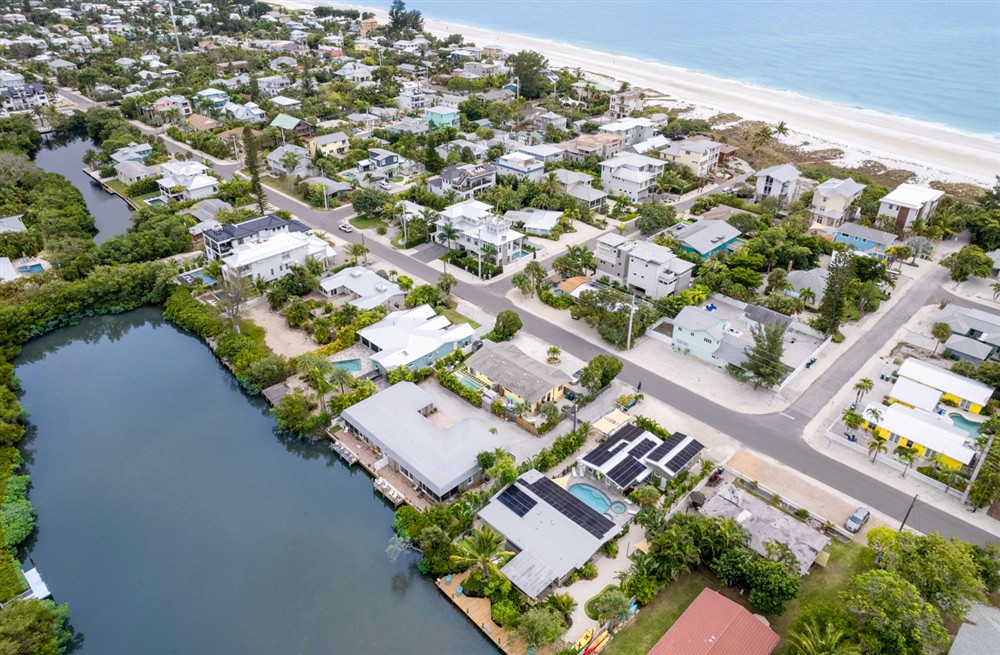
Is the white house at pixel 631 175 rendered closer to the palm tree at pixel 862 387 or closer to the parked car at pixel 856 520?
the palm tree at pixel 862 387

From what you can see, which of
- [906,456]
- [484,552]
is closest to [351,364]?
[484,552]

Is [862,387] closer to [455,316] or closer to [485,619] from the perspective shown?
[485,619]

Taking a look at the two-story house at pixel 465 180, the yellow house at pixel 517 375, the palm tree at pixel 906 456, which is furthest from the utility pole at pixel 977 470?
the two-story house at pixel 465 180

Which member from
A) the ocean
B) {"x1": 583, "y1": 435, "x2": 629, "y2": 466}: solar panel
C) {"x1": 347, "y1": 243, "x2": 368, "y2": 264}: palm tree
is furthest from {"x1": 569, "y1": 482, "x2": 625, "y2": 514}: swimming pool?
the ocean

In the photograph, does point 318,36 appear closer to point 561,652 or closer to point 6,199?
point 6,199

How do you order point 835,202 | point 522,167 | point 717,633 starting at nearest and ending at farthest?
point 717,633
point 835,202
point 522,167

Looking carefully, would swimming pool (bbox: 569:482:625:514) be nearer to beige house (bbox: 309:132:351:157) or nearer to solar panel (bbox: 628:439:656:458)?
solar panel (bbox: 628:439:656:458)
